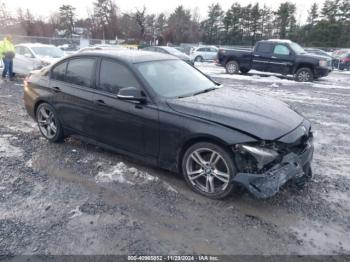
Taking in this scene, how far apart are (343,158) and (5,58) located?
A: 1303 centimetres

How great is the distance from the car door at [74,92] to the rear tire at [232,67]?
531 inches

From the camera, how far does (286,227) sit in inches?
126

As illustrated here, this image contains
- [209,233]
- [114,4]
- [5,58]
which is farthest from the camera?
[114,4]

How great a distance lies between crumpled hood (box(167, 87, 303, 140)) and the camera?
345 cm

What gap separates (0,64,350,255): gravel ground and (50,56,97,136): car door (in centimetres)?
53

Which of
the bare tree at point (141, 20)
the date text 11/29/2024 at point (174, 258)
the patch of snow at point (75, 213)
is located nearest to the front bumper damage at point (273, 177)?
the date text 11/29/2024 at point (174, 258)

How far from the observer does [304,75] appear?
14664 mm

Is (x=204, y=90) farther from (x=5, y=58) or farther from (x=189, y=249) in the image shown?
(x=5, y=58)

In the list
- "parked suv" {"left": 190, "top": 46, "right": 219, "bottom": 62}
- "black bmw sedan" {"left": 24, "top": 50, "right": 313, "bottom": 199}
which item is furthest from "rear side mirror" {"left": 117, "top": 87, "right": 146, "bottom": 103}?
"parked suv" {"left": 190, "top": 46, "right": 219, "bottom": 62}

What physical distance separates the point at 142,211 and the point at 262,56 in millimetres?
14146

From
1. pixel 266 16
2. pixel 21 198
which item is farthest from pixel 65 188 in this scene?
pixel 266 16

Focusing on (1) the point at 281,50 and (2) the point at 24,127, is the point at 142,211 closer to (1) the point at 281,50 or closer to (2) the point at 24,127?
(2) the point at 24,127

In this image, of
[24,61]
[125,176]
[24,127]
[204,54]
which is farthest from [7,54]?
[204,54]

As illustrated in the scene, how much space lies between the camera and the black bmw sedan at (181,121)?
3408 mm
